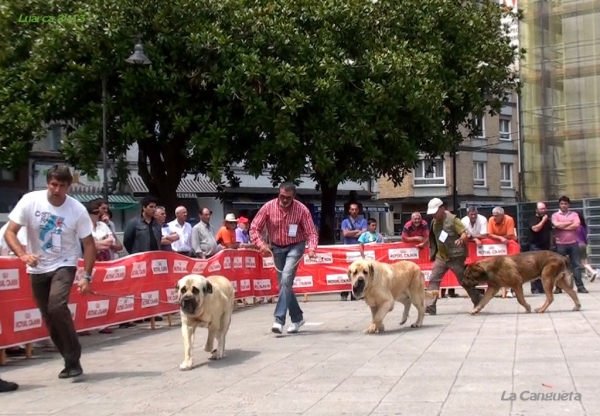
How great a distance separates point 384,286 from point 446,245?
9.54ft

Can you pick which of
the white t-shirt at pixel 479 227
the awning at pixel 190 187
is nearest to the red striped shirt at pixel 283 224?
the white t-shirt at pixel 479 227

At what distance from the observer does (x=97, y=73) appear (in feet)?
69.1

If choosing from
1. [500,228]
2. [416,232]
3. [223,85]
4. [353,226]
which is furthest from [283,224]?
[223,85]

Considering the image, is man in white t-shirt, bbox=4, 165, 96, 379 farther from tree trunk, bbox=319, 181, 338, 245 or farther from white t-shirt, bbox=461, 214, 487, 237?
tree trunk, bbox=319, 181, 338, 245

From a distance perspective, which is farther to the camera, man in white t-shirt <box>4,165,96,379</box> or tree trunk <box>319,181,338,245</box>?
tree trunk <box>319,181,338,245</box>

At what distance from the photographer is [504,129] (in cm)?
5503

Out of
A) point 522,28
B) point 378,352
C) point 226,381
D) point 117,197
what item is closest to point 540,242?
point 378,352

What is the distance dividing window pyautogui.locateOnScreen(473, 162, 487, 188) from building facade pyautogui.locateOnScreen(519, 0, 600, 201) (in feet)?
84.8

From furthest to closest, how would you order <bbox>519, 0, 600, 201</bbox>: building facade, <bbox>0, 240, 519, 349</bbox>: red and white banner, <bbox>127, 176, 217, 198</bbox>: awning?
1. <bbox>127, 176, 217, 198</bbox>: awning
2. <bbox>519, 0, 600, 201</bbox>: building facade
3. <bbox>0, 240, 519, 349</bbox>: red and white banner

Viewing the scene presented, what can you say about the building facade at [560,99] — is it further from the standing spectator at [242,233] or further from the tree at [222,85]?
the standing spectator at [242,233]

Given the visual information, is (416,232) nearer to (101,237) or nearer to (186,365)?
(101,237)

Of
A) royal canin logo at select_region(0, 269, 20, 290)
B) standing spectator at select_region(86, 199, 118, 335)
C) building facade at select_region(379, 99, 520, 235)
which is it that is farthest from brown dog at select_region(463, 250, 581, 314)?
building facade at select_region(379, 99, 520, 235)

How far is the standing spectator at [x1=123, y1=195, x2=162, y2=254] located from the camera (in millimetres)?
13172

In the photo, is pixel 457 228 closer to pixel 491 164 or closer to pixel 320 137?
pixel 320 137
